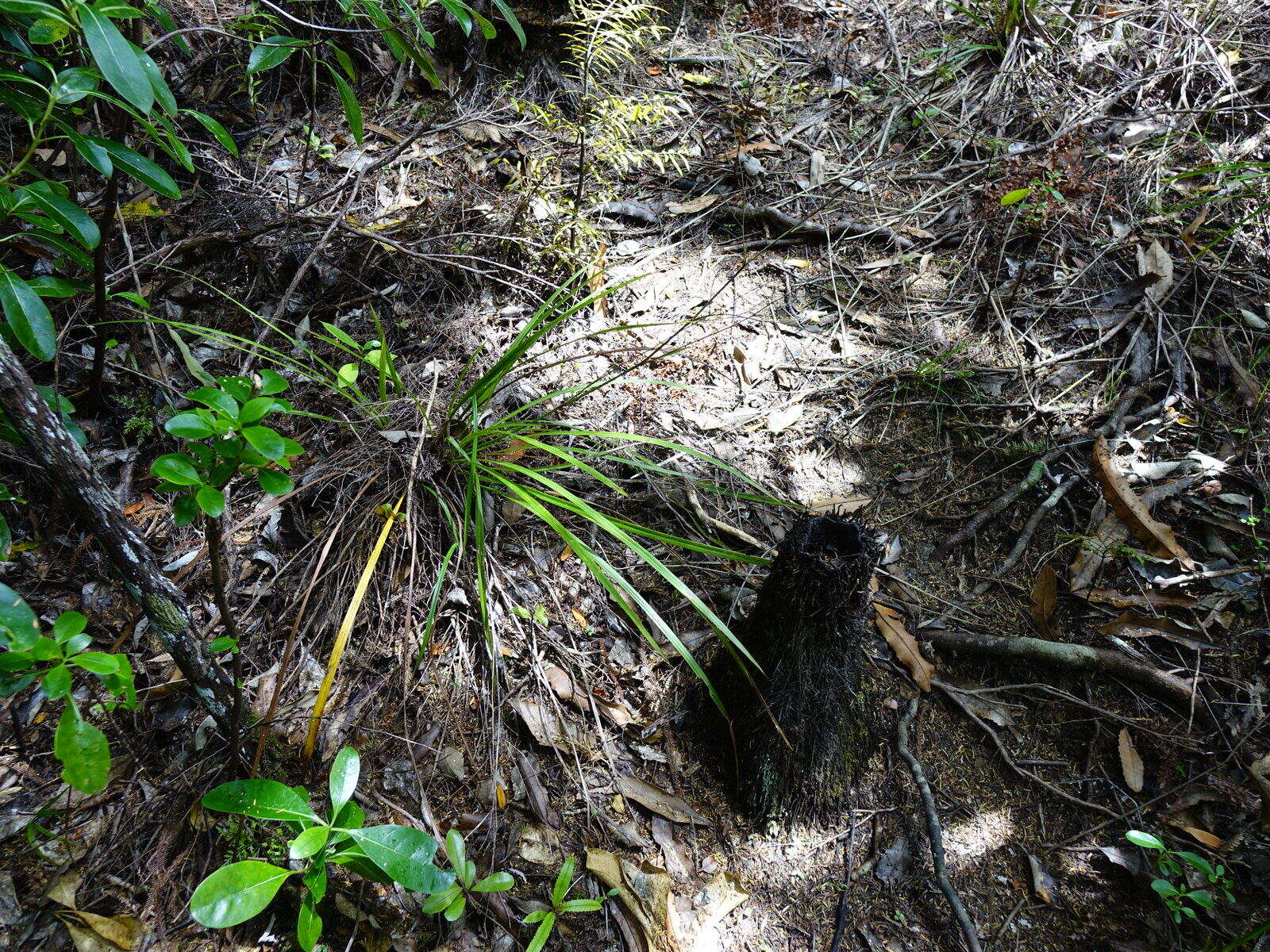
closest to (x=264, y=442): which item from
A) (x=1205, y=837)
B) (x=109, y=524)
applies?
(x=109, y=524)

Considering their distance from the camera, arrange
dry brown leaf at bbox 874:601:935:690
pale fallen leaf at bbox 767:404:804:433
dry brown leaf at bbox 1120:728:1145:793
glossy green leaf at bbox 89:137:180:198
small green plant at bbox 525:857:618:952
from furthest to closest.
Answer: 1. pale fallen leaf at bbox 767:404:804:433
2. dry brown leaf at bbox 874:601:935:690
3. dry brown leaf at bbox 1120:728:1145:793
4. small green plant at bbox 525:857:618:952
5. glossy green leaf at bbox 89:137:180:198

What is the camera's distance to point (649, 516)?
8.13ft

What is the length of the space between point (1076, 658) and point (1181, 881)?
24.4 inches

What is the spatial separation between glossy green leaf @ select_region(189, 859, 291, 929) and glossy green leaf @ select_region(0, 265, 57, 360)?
3.43 feet

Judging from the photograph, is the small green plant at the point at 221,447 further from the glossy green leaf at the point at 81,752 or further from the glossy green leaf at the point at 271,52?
the glossy green leaf at the point at 271,52

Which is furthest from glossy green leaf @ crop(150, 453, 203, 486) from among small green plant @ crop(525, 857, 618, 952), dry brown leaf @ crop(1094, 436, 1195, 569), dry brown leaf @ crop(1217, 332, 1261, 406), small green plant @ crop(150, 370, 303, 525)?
dry brown leaf @ crop(1217, 332, 1261, 406)

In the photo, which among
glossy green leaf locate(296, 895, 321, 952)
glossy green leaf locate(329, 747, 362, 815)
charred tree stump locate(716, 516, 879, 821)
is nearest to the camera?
glossy green leaf locate(296, 895, 321, 952)

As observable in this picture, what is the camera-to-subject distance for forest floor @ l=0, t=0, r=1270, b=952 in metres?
1.89

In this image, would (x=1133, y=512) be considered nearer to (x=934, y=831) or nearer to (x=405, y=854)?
(x=934, y=831)

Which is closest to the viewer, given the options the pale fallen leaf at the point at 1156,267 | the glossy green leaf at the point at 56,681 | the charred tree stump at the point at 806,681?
the glossy green leaf at the point at 56,681

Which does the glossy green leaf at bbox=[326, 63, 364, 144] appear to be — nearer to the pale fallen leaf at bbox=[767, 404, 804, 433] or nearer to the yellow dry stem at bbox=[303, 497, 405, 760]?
the yellow dry stem at bbox=[303, 497, 405, 760]

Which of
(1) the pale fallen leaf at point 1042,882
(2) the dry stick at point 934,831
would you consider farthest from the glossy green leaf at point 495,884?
(1) the pale fallen leaf at point 1042,882

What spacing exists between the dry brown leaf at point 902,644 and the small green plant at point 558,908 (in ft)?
3.85

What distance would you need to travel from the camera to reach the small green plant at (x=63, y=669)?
110cm
